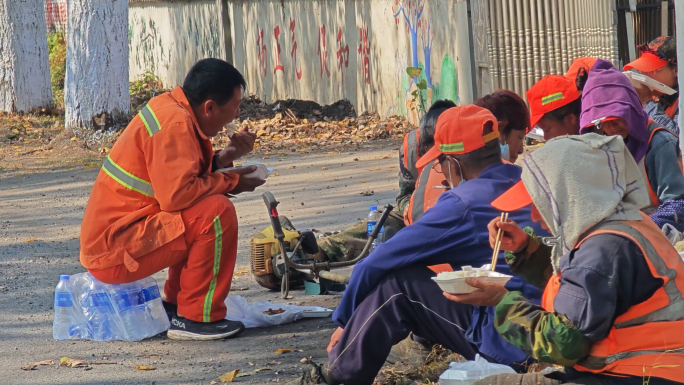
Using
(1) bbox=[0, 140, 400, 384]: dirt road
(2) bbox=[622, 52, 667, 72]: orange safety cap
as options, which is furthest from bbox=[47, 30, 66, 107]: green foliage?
(2) bbox=[622, 52, 667, 72]: orange safety cap

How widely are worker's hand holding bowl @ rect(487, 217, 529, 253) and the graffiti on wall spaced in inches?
335

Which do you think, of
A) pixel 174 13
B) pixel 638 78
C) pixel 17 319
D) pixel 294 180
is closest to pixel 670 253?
pixel 638 78

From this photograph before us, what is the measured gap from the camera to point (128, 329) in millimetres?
5254

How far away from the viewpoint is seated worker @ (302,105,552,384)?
369cm

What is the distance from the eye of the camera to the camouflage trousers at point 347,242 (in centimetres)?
609

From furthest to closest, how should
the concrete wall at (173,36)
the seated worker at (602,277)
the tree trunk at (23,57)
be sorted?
the concrete wall at (173,36)
the tree trunk at (23,57)
the seated worker at (602,277)

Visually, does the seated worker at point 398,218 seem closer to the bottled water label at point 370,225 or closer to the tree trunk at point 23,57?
the bottled water label at point 370,225

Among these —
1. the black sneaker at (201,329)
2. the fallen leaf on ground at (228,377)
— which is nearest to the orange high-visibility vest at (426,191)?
the black sneaker at (201,329)

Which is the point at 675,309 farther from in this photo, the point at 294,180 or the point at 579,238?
the point at 294,180

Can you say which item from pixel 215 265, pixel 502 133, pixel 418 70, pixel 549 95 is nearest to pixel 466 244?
pixel 549 95

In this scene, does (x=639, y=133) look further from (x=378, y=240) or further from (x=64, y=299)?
(x=64, y=299)

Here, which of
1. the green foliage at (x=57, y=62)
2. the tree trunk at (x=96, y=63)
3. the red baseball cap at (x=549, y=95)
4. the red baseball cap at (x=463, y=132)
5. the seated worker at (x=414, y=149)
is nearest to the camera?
the red baseball cap at (x=463, y=132)

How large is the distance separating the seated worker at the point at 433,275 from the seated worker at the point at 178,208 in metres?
1.37

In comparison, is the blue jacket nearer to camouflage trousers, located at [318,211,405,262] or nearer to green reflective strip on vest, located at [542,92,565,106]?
green reflective strip on vest, located at [542,92,565,106]
